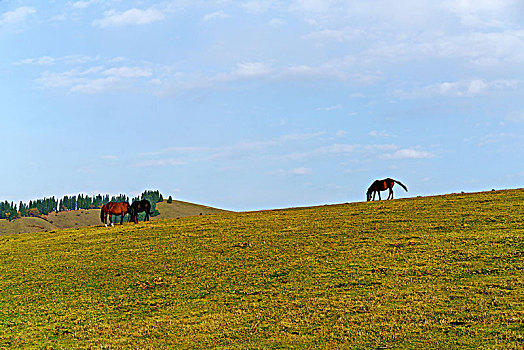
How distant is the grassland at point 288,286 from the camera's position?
13.5 meters

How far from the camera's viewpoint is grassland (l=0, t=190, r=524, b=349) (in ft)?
44.2

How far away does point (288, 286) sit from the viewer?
757 inches

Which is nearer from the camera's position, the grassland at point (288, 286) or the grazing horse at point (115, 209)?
the grassland at point (288, 286)

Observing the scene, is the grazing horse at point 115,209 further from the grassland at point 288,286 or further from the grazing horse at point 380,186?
the grazing horse at point 380,186

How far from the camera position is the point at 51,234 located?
44125 mm

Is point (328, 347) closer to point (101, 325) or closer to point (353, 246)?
point (101, 325)

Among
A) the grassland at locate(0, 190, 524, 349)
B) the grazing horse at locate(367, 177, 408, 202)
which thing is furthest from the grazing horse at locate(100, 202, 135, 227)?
the grazing horse at locate(367, 177, 408, 202)

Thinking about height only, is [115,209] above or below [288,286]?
above

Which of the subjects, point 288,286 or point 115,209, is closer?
point 288,286

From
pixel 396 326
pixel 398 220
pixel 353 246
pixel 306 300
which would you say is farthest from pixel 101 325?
pixel 398 220

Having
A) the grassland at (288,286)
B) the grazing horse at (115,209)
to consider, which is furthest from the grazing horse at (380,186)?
the grazing horse at (115,209)

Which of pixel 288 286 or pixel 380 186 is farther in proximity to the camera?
pixel 380 186

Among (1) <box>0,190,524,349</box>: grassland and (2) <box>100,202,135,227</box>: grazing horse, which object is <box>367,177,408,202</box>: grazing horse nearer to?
(1) <box>0,190,524,349</box>: grassland

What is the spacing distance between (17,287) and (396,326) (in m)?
18.4
